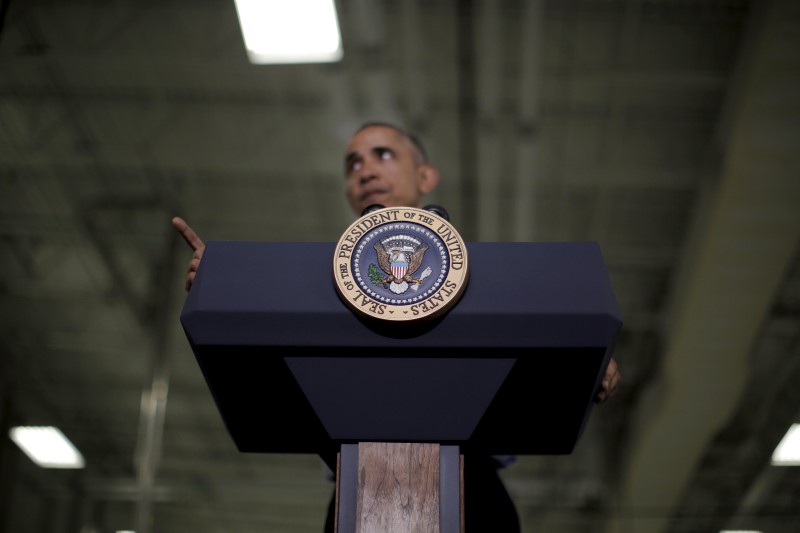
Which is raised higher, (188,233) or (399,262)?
(188,233)

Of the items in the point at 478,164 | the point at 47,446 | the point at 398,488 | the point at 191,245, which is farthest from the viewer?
the point at 47,446

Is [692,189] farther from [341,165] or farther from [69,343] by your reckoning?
[69,343]

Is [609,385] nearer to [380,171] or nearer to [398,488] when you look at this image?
[398,488]

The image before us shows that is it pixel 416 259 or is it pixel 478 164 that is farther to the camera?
pixel 478 164

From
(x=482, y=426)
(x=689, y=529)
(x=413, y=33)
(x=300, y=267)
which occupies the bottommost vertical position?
(x=482, y=426)

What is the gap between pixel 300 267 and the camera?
37.9 inches

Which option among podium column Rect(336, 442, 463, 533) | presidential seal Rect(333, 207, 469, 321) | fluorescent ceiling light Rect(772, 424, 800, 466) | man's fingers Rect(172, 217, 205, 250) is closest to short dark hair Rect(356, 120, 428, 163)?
man's fingers Rect(172, 217, 205, 250)

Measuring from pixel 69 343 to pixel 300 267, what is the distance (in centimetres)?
844

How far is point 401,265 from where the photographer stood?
95 centimetres

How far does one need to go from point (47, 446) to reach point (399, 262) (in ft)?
32.9

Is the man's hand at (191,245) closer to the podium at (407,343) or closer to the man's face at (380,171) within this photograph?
the podium at (407,343)

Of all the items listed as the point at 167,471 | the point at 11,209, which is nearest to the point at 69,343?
the point at 11,209

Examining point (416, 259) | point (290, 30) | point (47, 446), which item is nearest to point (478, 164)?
point (290, 30)

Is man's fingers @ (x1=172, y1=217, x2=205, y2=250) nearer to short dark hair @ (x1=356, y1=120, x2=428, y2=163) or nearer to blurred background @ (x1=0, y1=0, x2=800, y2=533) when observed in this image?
short dark hair @ (x1=356, y1=120, x2=428, y2=163)
